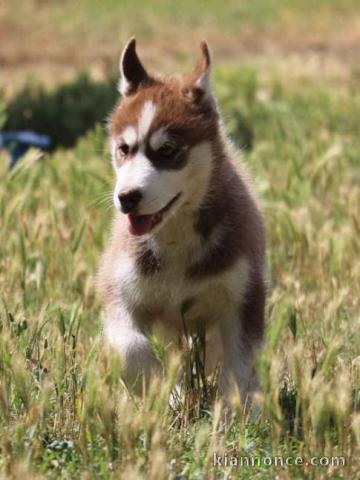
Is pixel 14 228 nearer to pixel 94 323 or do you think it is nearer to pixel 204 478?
pixel 94 323

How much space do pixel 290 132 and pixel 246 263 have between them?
4.72 m

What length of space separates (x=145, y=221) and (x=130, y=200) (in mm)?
278

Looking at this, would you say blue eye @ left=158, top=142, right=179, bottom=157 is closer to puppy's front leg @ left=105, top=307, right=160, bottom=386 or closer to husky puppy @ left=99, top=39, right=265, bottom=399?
husky puppy @ left=99, top=39, right=265, bottom=399

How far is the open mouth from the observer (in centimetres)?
462

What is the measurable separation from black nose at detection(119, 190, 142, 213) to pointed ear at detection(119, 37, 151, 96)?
94cm

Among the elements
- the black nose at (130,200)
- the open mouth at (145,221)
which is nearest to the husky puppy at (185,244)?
the open mouth at (145,221)

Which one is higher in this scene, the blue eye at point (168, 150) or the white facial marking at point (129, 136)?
the white facial marking at point (129, 136)

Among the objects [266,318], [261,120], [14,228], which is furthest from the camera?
[261,120]

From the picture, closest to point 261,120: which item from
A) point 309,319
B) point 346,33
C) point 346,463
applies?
point 309,319

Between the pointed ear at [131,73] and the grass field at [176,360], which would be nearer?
the grass field at [176,360]

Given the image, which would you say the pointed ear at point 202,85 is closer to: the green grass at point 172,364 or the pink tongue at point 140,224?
the pink tongue at point 140,224

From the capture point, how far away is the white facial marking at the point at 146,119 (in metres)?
4.63

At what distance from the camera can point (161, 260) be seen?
16.0 feet

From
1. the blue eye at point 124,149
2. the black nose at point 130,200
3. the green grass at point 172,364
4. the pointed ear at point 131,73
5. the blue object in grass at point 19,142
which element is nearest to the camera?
the green grass at point 172,364
